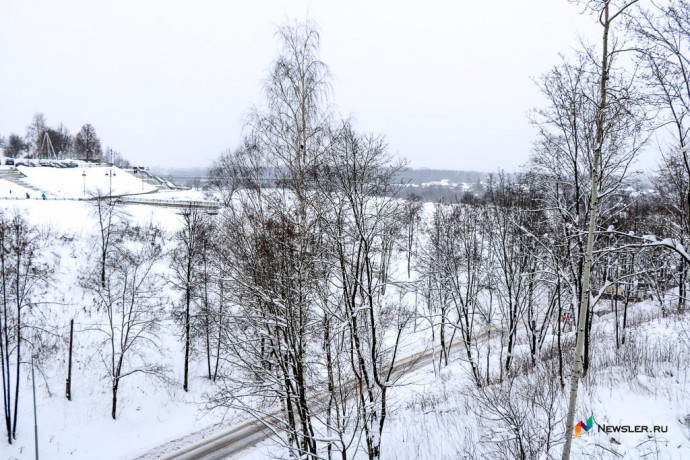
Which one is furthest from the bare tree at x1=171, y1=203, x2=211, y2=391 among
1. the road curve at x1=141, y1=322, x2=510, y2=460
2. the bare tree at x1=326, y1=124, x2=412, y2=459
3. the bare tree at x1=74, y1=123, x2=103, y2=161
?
the bare tree at x1=74, y1=123, x2=103, y2=161

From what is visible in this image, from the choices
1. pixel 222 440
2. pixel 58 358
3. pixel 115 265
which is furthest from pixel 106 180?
pixel 222 440

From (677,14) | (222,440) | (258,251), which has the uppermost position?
(677,14)

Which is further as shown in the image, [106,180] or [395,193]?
[106,180]

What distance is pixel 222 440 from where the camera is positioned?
17156mm

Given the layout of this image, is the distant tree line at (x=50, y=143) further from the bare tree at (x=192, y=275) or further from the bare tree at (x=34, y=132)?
the bare tree at (x=192, y=275)

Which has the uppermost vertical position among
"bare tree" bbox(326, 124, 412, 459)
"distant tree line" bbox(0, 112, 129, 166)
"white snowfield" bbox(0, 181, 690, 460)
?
"distant tree line" bbox(0, 112, 129, 166)

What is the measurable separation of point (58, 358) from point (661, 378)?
24963mm

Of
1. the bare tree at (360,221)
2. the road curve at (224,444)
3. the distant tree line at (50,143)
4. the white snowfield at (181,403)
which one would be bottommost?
the road curve at (224,444)

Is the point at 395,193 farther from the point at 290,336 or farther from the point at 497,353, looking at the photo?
the point at 497,353
